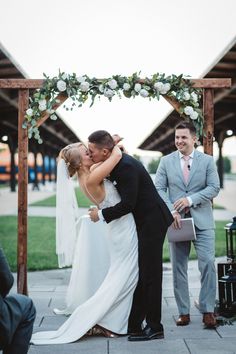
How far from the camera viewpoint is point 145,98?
24.4ft

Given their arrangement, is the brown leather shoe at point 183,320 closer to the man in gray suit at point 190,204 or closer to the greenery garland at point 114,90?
the man in gray suit at point 190,204

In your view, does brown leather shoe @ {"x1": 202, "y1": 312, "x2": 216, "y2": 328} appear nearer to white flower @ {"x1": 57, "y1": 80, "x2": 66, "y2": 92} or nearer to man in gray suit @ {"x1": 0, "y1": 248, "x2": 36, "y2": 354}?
man in gray suit @ {"x1": 0, "y1": 248, "x2": 36, "y2": 354}

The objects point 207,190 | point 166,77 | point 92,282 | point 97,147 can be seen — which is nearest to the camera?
point 97,147

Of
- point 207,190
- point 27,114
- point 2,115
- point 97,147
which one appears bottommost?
point 207,190

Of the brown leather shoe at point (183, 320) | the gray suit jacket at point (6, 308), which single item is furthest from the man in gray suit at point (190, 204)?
the gray suit jacket at point (6, 308)

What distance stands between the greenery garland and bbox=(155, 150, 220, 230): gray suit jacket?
0.97 meters

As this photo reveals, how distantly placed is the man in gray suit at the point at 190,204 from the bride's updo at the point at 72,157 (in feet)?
2.87

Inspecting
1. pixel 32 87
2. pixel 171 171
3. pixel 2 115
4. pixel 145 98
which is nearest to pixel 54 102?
pixel 32 87

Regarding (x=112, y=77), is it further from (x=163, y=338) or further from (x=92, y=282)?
(x=163, y=338)

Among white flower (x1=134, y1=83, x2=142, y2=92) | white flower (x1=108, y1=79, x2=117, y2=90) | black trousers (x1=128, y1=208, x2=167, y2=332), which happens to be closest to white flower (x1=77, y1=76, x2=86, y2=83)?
white flower (x1=108, y1=79, x2=117, y2=90)

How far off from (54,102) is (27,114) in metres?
0.33

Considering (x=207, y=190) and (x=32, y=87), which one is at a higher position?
(x=32, y=87)

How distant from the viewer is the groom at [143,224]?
5590 mm

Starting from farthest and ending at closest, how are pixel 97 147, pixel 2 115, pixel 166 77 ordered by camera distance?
pixel 2 115, pixel 166 77, pixel 97 147
